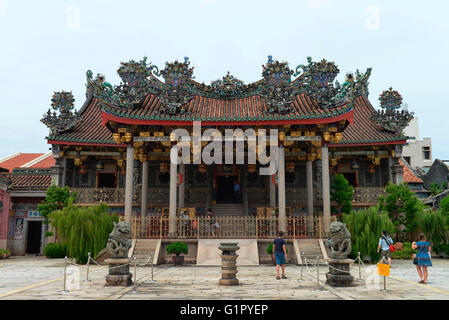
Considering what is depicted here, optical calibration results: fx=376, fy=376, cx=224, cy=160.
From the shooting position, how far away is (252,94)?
20172 mm

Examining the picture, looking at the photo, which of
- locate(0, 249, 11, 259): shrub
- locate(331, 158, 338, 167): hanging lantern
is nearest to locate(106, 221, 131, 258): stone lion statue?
locate(0, 249, 11, 259): shrub

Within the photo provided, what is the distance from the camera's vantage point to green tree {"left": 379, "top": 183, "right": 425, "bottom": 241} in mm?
19109

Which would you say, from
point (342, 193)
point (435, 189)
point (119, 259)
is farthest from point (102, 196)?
point (435, 189)

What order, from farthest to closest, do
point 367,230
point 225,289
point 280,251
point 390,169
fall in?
point 390,169 → point 367,230 → point 280,251 → point 225,289

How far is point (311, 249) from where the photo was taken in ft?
53.0

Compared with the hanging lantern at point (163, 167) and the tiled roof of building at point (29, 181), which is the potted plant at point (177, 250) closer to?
the hanging lantern at point (163, 167)

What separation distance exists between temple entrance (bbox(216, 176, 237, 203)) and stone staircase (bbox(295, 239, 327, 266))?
8.13 meters

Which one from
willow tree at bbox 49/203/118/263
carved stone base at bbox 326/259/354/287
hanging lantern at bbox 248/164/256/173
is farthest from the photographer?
hanging lantern at bbox 248/164/256/173

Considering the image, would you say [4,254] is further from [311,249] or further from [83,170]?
[311,249]

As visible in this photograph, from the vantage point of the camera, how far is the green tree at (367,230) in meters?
15.4

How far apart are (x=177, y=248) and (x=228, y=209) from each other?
718 cm

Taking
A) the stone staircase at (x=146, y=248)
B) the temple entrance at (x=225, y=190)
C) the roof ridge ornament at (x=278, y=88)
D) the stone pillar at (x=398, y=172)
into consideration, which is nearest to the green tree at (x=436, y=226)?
the stone pillar at (x=398, y=172)

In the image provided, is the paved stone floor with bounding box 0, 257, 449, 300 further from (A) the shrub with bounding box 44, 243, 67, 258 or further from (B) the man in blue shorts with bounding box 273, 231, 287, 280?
(A) the shrub with bounding box 44, 243, 67, 258

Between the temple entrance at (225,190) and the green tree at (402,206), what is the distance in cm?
897
